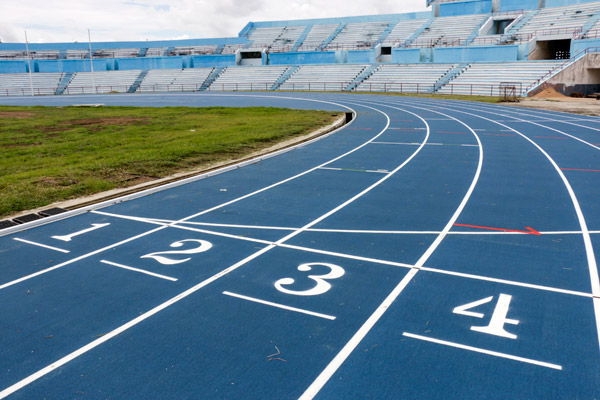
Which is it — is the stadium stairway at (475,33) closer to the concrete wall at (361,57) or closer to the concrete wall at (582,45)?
the concrete wall at (361,57)

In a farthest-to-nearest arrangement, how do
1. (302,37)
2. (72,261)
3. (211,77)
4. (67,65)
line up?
(302,37) → (67,65) → (211,77) → (72,261)

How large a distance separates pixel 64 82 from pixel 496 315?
70650 mm

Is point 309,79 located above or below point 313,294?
above

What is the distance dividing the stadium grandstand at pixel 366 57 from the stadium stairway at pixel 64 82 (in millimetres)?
182

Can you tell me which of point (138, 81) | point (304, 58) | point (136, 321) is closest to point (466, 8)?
point (304, 58)

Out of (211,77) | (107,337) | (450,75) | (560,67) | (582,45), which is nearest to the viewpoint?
(107,337)

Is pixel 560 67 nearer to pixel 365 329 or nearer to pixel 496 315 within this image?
→ pixel 496 315

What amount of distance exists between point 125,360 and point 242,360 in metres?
1.10

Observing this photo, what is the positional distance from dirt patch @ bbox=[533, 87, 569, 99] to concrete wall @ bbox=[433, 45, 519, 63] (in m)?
8.92

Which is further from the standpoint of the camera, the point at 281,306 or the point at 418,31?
the point at 418,31

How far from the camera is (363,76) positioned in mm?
52750

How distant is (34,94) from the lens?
60.2 m

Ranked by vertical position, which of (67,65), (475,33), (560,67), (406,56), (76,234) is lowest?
(76,234)

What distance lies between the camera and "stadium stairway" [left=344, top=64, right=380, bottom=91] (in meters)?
51.5
